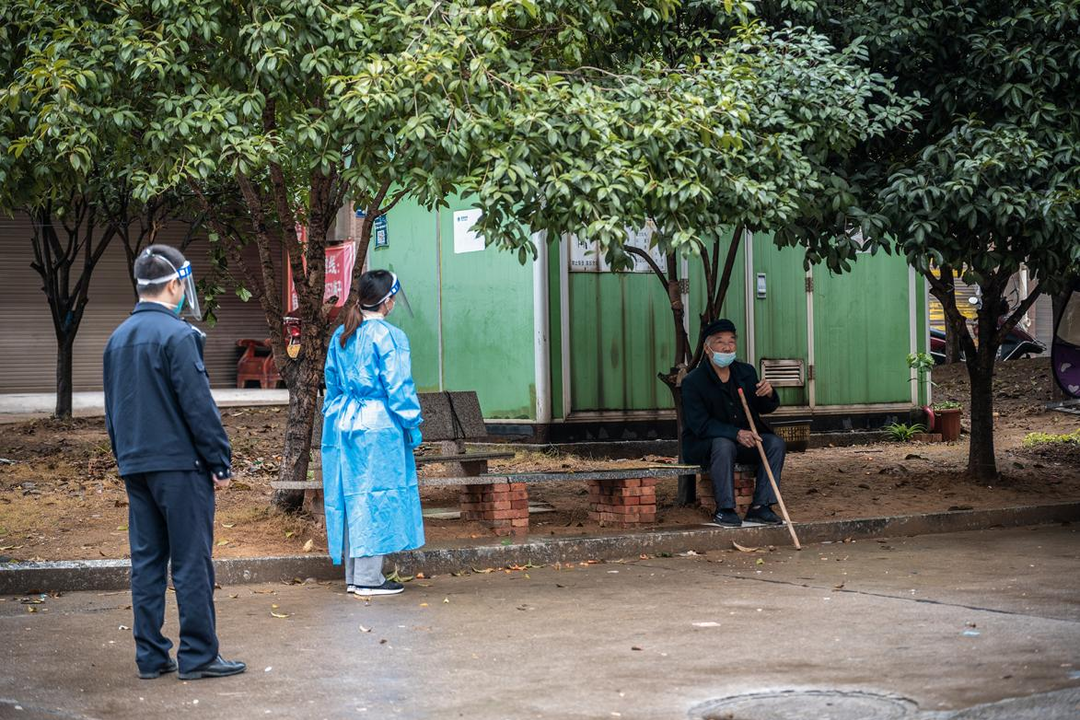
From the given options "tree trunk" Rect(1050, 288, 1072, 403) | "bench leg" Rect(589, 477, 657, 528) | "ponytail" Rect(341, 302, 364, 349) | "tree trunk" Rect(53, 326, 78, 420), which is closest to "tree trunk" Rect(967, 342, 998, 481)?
"tree trunk" Rect(1050, 288, 1072, 403)

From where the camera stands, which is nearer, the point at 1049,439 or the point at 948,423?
the point at 1049,439

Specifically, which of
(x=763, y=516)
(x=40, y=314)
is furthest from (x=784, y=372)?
(x=40, y=314)

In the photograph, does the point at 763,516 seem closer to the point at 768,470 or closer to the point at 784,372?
the point at 768,470

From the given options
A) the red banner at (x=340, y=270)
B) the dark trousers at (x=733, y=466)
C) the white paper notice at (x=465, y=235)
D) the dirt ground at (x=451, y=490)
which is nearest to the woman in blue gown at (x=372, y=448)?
the dirt ground at (x=451, y=490)

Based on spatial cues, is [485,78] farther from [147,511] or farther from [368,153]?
[147,511]

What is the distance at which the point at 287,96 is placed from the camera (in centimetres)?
900

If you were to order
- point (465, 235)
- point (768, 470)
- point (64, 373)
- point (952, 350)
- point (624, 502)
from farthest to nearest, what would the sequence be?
point (952, 350)
point (64, 373)
point (465, 235)
point (624, 502)
point (768, 470)

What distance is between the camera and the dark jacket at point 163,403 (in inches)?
→ 228

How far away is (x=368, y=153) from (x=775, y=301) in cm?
802

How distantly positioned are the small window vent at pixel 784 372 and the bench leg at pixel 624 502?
565cm

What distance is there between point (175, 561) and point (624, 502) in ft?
15.5

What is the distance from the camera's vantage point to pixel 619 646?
6297 mm

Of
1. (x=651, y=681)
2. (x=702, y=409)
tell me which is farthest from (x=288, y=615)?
(x=702, y=409)

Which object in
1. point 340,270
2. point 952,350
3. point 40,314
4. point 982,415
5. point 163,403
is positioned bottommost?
point 982,415
